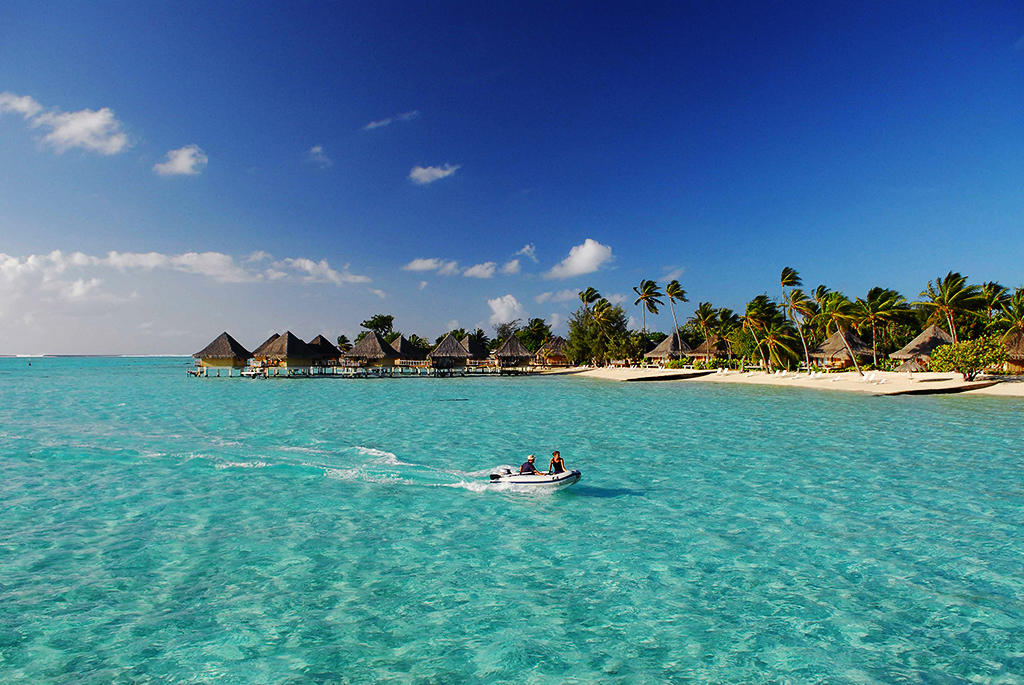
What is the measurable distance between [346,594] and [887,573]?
694 centimetres

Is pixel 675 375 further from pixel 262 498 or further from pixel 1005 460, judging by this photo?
pixel 262 498

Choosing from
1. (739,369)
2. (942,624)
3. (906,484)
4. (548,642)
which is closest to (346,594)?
(548,642)

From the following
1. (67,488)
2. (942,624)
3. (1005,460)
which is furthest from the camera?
(1005,460)

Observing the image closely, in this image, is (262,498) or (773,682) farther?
(262,498)

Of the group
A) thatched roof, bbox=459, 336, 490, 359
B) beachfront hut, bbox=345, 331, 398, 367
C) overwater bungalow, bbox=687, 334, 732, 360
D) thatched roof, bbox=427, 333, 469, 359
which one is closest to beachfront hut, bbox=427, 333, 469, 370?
thatched roof, bbox=427, 333, 469, 359

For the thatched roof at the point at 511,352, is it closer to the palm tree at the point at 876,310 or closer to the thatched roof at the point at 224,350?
the thatched roof at the point at 224,350

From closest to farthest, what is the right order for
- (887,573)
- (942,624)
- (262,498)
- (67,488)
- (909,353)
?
1. (942,624)
2. (887,573)
3. (262,498)
4. (67,488)
5. (909,353)

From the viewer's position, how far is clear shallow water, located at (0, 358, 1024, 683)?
515 centimetres

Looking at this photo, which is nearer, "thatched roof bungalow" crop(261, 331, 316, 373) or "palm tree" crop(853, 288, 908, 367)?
"palm tree" crop(853, 288, 908, 367)

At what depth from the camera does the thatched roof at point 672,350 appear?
2436 inches

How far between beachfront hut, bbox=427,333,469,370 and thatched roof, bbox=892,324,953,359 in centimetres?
4035

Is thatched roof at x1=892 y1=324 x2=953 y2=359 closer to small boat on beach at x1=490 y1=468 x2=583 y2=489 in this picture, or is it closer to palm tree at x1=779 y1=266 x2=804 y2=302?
palm tree at x1=779 y1=266 x2=804 y2=302

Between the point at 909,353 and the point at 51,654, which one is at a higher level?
the point at 909,353

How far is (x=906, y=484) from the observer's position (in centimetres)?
1151
